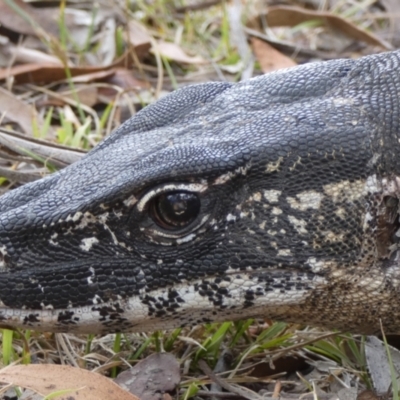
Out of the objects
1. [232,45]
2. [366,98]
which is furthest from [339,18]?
[366,98]

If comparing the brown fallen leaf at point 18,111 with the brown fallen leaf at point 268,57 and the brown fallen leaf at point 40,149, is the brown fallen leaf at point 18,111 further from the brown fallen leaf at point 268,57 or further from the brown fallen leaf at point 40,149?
the brown fallen leaf at point 268,57

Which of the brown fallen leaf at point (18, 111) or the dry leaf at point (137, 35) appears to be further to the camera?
the dry leaf at point (137, 35)

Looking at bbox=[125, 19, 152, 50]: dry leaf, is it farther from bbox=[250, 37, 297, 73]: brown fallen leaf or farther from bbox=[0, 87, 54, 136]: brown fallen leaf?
bbox=[0, 87, 54, 136]: brown fallen leaf

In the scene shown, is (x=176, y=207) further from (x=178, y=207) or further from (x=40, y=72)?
(x=40, y=72)

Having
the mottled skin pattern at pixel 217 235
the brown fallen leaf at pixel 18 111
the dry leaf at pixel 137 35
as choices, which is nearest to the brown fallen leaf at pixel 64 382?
the mottled skin pattern at pixel 217 235

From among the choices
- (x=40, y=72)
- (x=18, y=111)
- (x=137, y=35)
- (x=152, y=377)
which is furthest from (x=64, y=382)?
(x=137, y=35)

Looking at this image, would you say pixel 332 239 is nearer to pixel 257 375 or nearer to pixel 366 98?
pixel 366 98

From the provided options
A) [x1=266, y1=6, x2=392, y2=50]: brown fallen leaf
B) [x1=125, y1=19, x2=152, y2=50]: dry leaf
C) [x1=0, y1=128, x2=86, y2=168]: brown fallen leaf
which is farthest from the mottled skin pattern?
[x1=266, y1=6, x2=392, y2=50]: brown fallen leaf
